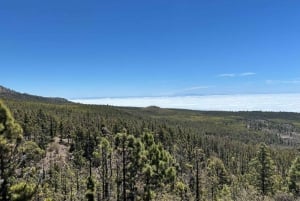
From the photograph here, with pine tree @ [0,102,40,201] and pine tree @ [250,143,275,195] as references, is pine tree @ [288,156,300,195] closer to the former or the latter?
pine tree @ [250,143,275,195]

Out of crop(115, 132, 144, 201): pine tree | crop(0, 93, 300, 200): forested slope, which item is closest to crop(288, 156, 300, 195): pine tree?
crop(0, 93, 300, 200): forested slope

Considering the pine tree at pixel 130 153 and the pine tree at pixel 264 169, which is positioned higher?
the pine tree at pixel 130 153

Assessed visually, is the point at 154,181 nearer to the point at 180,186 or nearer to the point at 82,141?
the point at 180,186

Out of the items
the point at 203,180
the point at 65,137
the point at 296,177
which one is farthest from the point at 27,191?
the point at 65,137

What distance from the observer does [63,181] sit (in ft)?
237

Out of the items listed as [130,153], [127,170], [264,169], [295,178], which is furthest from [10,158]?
[295,178]

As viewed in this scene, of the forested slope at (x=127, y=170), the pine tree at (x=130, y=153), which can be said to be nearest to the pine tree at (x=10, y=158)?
the forested slope at (x=127, y=170)

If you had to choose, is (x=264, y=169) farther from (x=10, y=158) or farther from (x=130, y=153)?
(x=10, y=158)

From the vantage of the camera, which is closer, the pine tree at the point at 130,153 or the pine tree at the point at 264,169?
the pine tree at the point at 130,153

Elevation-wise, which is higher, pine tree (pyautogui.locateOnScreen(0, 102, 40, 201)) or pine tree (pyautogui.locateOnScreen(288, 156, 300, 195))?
pine tree (pyautogui.locateOnScreen(0, 102, 40, 201))

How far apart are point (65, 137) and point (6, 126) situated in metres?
151

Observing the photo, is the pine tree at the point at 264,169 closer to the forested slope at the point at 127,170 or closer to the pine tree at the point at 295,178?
the forested slope at the point at 127,170

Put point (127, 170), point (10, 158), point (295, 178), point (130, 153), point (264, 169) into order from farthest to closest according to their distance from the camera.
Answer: point (295, 178) < point (264, 169) < point (127, 170) < point (130, 153) < point (10, 158)

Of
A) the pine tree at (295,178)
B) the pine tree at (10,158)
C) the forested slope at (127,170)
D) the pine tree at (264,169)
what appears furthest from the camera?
the pine tree at (295,178)
